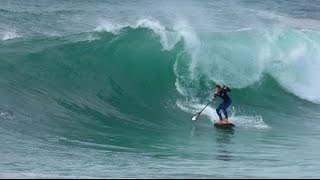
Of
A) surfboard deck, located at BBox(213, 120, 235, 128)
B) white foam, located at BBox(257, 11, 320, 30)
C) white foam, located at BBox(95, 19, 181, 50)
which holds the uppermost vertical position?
white foam, located at BBox(257, 11, 320, 30)

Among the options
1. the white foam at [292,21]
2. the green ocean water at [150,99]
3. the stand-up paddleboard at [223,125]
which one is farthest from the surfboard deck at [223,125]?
the white foam at [292,21]

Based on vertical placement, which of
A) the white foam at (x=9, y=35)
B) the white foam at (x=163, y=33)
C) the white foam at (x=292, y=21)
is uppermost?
the white foam at (x=292, y=21)

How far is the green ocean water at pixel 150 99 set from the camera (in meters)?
13.0

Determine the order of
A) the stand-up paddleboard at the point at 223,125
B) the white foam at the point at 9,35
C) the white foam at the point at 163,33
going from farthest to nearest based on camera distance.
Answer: the white foam at the point at 9,35, the white foam at the point at 163,33, the stand-up paddleboard at the point at 223,125

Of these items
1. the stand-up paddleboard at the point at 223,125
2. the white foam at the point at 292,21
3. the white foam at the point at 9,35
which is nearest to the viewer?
the stand-up paddleboard at the point at 223,125

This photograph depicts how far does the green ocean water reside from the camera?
42.5ft

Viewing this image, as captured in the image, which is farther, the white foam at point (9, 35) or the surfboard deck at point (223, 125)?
the white foam at point (9, 35)

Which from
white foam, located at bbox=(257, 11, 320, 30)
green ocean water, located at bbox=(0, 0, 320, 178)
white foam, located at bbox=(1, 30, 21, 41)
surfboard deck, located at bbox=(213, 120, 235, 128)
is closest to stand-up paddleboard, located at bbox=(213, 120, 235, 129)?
surfboard deck, located at bbox=(213, 120, 235, 128)

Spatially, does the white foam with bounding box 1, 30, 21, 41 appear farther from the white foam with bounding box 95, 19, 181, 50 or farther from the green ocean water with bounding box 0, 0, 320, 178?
the white foam with bounding box 95, 19, 181, 50

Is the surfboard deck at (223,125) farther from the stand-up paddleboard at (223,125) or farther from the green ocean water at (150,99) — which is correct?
the green ocean water at (150,99)

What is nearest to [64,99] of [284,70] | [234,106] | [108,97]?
[108,97]

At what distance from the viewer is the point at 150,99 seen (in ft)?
67.5

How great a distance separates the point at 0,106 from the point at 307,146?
7701 mm

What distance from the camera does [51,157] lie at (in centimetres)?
1322
